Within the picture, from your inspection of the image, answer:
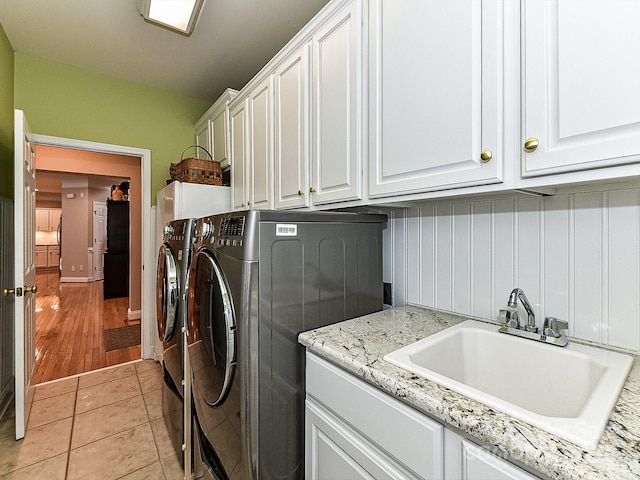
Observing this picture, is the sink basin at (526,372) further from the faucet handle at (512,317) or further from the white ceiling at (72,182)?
the white ceiling at (72,182)

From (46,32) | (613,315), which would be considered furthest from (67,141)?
(613,315)

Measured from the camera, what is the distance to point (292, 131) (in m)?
1.72

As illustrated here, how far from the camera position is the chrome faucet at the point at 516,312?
1056mm

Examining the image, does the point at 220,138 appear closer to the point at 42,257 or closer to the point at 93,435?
the point at 93,435

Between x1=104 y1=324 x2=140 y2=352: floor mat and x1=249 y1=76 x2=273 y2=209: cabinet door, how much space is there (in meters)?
2.58

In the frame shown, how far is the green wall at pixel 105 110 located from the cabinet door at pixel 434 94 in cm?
263

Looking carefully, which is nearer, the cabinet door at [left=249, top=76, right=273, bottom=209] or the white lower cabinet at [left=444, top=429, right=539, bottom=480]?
the white lower cabinet at [left=444, top=429, right=539, bottom=480]

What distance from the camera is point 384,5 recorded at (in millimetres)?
1179

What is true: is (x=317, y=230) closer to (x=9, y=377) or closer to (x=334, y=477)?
(x=334, y=477)

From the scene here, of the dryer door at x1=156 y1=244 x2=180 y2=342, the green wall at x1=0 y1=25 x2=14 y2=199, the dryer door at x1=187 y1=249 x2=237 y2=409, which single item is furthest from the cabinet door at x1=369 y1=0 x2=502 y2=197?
the green wall at x1=0 y1=25 x2=14 y2=199

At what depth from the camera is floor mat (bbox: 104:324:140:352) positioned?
→ 3.46 m

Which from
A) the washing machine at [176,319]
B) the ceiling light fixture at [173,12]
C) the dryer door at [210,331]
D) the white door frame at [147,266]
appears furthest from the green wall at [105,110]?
the dryer door at [210,331]

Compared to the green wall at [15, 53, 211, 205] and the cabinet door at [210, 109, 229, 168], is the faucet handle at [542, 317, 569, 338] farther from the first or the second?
the green wall at [15, 53, 211, 205]

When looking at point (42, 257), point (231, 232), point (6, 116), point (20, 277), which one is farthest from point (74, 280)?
point (231, 232)
